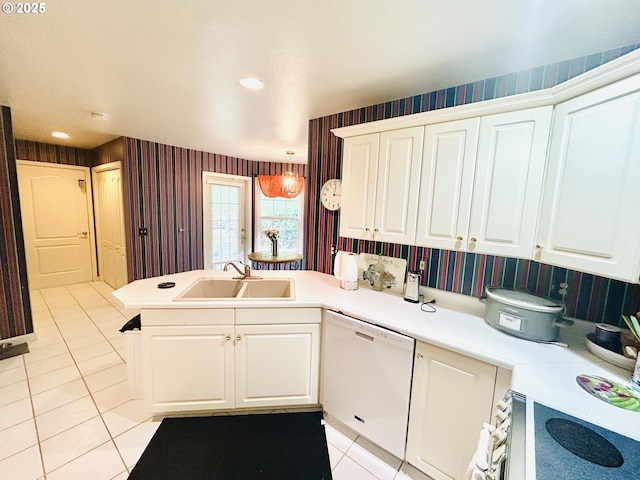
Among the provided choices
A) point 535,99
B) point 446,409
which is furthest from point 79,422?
point 535,99

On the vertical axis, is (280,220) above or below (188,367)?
above

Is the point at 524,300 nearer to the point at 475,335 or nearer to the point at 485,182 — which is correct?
the point at 475,335

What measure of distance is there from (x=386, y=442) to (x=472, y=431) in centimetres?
54

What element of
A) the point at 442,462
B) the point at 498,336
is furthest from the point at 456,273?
the point at 442,462

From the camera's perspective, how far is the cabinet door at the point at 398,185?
1.71m

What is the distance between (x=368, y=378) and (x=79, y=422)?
2029mm

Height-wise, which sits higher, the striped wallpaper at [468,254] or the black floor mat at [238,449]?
the striped wallpaper at [468,254]

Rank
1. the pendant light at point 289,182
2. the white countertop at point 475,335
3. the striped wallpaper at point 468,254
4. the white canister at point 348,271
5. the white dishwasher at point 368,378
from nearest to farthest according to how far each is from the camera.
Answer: the white countertop at point 475,335
the striped wallpaper at point 468,254
the white dishwasher at point 368,378
the white canister at point 348,271
the pendant light at point 289,182

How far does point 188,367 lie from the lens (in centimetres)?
175

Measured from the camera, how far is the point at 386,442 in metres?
1.57

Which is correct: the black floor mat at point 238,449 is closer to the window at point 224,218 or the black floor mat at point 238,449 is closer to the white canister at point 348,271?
the white canister at point 348,271

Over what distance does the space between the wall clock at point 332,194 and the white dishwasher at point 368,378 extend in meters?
1.06

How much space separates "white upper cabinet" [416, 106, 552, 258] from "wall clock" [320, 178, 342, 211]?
0.86 metres

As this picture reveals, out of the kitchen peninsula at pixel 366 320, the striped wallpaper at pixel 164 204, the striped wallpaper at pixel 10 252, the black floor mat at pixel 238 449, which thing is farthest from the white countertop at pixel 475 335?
the striped wallpaper at pixel 164 204
